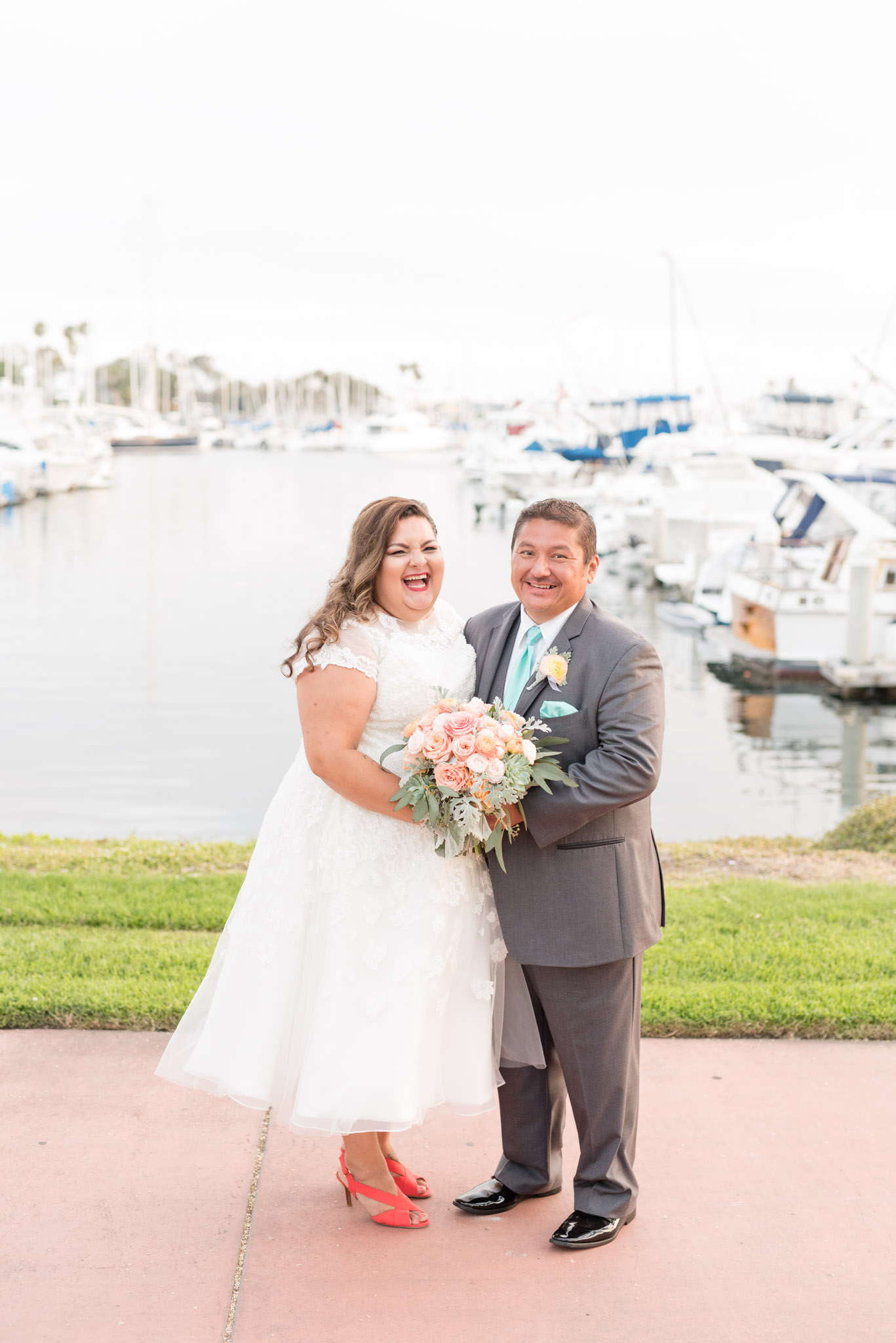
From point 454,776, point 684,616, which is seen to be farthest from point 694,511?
point 454,776

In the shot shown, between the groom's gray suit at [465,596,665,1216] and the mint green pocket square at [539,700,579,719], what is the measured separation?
0.03m

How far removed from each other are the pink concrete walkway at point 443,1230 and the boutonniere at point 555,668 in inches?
60.4

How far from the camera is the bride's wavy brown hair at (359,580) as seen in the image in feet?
11.2

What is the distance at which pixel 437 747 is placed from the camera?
123 inches

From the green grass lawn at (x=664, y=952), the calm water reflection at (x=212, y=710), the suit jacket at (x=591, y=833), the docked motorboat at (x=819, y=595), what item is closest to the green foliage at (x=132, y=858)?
the green grass lawn at (x=664, y=952)

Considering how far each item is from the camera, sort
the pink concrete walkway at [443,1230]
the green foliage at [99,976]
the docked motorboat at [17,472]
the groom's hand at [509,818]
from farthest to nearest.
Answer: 1. the docked motorboat at [17,472]
2. the green foliage at [99,976]
3. the groom's hand at [509,818]
4. the pink concrete walkway at [443,1230]

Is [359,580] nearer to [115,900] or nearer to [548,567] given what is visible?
[548,567]

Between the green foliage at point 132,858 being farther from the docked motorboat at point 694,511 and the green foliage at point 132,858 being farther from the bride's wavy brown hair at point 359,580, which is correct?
the docked motorboat at point 694,511

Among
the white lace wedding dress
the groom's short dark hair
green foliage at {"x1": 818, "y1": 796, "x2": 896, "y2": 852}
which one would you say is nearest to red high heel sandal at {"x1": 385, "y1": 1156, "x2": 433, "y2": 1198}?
the white lace wedding dress

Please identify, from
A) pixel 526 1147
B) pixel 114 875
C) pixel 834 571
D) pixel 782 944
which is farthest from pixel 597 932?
pixel 834 571

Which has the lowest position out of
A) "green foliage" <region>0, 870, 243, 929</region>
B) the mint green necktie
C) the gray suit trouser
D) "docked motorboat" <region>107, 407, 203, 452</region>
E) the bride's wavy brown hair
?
"green foliage" <region>0, 870, 243, 929</region>

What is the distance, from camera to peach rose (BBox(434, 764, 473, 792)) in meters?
3.08

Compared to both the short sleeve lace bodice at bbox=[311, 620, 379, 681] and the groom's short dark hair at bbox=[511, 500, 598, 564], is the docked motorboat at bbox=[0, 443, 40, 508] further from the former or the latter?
the groom's short dark hair at bbox=[511, 500, 598, 564]

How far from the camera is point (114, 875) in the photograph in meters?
6.90
